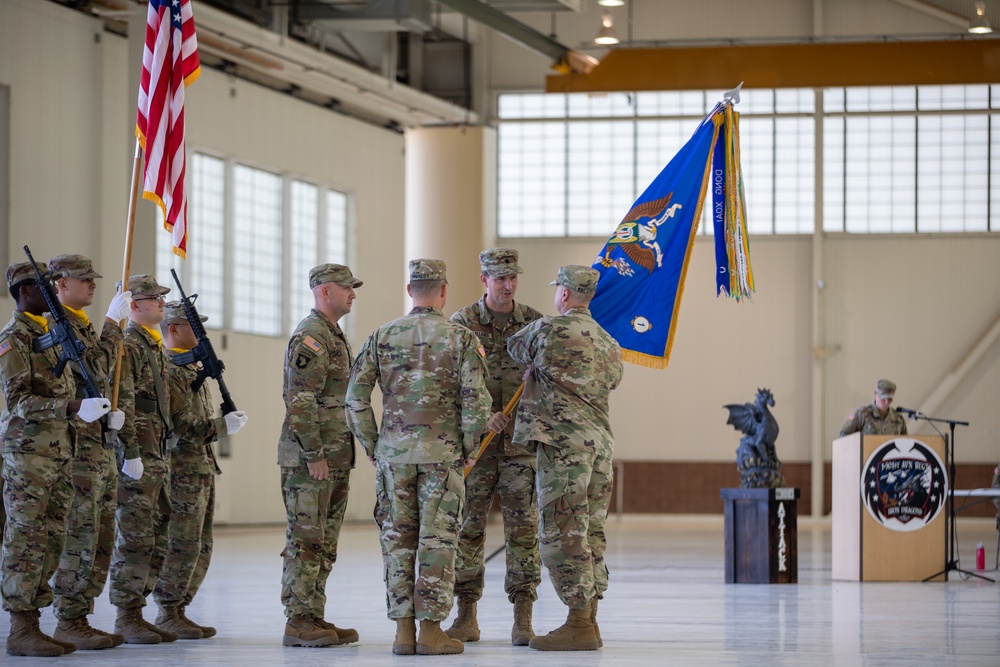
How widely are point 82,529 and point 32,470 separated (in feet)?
1.61

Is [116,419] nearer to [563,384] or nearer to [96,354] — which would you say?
[96,354]

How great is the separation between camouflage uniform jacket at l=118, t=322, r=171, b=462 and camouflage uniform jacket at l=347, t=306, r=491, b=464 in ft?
4.36

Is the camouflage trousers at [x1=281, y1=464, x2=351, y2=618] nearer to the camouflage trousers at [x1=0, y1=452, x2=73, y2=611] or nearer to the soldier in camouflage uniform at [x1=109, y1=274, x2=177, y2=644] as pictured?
the soldier in camouflage uniform at [x1=109, y1=274, x2=177, y2=644]

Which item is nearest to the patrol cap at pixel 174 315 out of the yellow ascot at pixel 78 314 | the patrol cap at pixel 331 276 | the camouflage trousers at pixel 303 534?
the yellow ascot at pixel 78 314

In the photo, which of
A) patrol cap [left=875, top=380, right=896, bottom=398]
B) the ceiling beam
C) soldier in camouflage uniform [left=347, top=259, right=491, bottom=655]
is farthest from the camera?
the ceiling beam

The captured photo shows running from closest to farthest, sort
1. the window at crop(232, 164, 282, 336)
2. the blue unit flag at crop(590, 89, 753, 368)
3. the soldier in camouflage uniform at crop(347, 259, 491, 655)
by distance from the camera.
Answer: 1. the soldier in camouflage uniform at crop(347, 259, 491, 655)
2. the blue unit flag at crop(590, 89, 753, 368)
3. the window at crop(232, 164, 282, 336)

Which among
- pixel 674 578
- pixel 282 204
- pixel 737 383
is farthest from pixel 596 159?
pixel 674 578

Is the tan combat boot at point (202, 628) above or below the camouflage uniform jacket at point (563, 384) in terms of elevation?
below

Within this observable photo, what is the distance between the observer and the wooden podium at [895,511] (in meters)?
12.2

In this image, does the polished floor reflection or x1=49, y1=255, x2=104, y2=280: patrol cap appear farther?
x1=49, y1=255, x2=104, y2=280: patrol cap

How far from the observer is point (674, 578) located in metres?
12.7

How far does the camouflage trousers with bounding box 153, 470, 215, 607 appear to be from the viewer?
781 cm

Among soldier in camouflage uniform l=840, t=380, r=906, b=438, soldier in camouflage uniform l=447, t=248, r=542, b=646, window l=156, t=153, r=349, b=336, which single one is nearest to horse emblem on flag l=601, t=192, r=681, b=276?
soldier in camouflage uniform l=447, t=248, r=542, b=646

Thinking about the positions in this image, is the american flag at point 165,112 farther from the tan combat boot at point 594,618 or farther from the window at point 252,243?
the window at point 252,243
